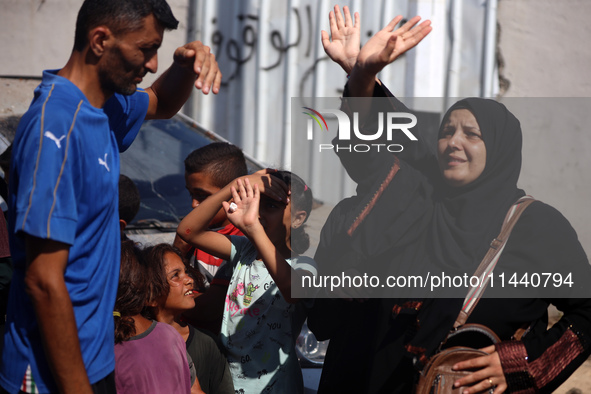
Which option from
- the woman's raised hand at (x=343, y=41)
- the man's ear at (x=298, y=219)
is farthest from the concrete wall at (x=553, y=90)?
the woman's raised hand at (x=343, y=41)

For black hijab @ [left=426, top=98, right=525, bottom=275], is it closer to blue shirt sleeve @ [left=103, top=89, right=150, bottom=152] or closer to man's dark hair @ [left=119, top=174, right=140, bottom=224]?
blue shirt sleeve @ [left=103, top=89, right=150, bottom=152]

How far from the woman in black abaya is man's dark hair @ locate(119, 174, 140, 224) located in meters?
1.31

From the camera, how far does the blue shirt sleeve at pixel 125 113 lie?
6.89 ft

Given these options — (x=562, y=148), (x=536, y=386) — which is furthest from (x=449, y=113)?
(x=562, y=148)

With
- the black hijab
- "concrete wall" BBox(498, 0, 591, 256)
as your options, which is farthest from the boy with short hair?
"concrete wall" BBox(498, 0, 591, 256)

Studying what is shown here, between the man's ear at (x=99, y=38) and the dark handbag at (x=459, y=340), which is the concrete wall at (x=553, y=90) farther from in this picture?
the man's ear at (x=99, y=38)

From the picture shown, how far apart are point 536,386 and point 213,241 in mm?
1384

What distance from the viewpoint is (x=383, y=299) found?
233 cm

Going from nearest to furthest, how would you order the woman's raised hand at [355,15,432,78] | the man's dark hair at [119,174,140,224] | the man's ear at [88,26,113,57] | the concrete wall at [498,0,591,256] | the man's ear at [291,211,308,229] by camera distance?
1. the man's ear at [88,26,113,57]
2. the woman's raised hand at [355,15,432,78]
3. the man's ear at [291,211,308,229]
4. the man's dark hair at [119,174,140,224]
5. the concrete wall at [498,0,591,256]

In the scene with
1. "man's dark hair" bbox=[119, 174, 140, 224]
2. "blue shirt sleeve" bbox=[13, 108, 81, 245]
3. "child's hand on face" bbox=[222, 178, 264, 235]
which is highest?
"blue shirt sleeve" bbox=[13, 108, 81, 245]

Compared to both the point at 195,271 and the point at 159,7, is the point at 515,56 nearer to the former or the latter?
the point at 195,271

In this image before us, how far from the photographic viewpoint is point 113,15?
5.80ft

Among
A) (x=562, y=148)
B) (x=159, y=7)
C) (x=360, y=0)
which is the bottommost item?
(x=562, y=148)

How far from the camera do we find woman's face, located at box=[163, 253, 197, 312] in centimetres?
275
